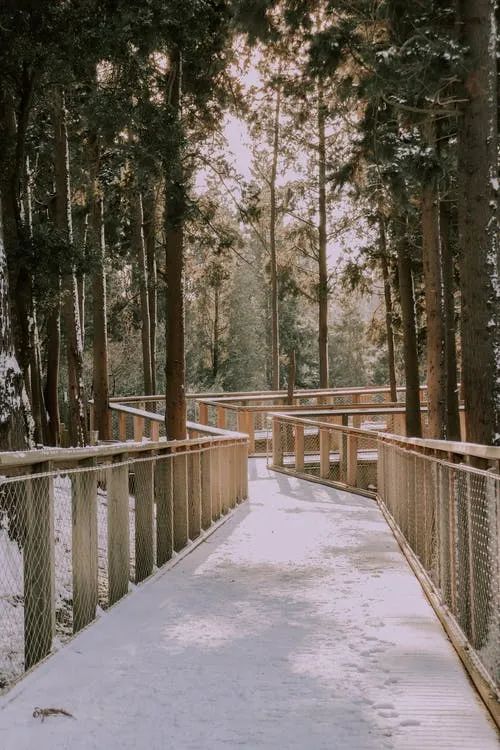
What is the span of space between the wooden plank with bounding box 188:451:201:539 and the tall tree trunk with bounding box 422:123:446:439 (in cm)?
654

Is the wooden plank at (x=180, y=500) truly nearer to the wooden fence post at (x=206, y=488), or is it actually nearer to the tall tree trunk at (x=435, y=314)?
the wooden fence post at (x=206, y=488)

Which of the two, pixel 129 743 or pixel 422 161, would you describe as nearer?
pixel 129 743

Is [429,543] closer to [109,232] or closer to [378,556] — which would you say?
[378,556]

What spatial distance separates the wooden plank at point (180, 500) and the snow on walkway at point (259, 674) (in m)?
0.88

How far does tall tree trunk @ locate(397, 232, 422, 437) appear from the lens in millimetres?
18812

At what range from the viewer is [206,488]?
10938mm

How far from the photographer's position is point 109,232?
1002 inches

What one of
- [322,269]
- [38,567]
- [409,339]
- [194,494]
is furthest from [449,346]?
[38,567]

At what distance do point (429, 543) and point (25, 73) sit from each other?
29.1 feet

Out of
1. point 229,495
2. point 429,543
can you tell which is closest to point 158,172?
point 229,495

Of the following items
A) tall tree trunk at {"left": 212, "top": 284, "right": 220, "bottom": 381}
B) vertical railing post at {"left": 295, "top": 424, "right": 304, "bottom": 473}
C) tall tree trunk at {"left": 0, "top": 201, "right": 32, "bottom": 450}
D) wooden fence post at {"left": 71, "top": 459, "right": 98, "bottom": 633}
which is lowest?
vertical railing post at {"left": 295, "top": 424, "right": 304, "bottom": 473}

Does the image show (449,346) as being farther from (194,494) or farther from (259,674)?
(259,674)

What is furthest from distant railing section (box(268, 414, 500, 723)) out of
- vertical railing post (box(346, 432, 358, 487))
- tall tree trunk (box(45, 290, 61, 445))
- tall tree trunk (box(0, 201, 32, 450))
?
tall tree trunk (box(45, 290, 61, 445))

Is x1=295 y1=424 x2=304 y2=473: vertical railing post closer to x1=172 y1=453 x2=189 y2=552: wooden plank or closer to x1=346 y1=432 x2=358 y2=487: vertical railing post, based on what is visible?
x1=346 y1=432 x2=358 y2=487: vertical railing post
